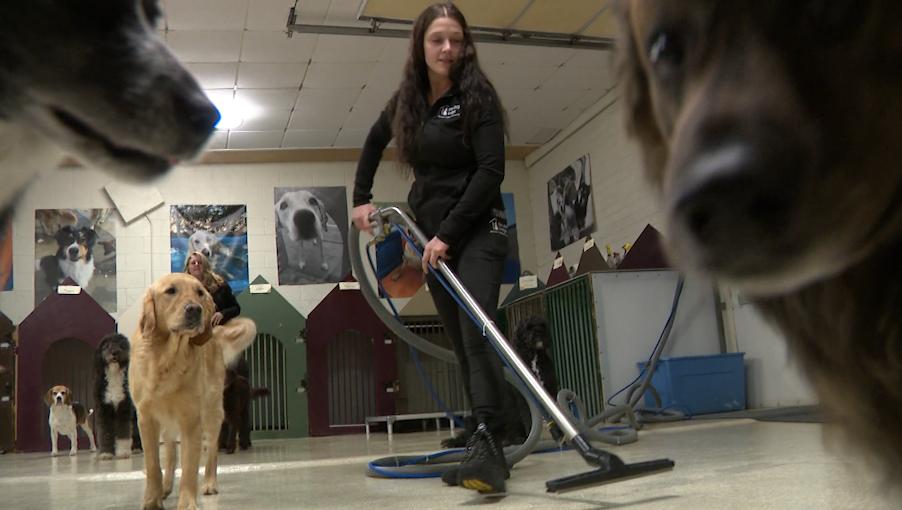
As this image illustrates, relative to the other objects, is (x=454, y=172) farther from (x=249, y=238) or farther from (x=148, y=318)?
(x=249, y=238)

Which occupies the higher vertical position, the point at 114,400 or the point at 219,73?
the point at 219,73

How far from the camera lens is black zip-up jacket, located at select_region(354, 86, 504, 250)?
8.63 ft

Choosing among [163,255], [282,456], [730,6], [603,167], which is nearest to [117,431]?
[282,456]

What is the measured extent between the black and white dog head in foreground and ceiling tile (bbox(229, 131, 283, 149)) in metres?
8.57

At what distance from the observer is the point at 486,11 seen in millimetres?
6695

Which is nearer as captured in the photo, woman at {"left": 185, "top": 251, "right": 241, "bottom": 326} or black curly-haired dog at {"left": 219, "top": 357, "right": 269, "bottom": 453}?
woman at {"left": 185, "top": 251, "right": 241, "bottom": 326}

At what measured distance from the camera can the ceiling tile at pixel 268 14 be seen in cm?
620

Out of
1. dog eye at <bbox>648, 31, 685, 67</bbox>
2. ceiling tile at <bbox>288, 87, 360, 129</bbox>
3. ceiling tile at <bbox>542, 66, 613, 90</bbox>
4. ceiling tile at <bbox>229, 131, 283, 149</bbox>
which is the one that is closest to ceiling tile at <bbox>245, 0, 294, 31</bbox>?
ceiling tile at <bbox>288, 87, 360, 129</bbox>

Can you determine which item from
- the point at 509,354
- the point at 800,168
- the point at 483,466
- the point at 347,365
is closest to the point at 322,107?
the point at 347,365

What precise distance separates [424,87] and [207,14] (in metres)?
3.88

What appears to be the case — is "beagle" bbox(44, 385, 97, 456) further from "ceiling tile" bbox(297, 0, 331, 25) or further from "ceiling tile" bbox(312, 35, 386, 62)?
"ceiling tile" bbox(297, 0, 331, 25)

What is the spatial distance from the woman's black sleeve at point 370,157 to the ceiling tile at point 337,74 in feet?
15.0

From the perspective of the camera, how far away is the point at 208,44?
21.4 feet

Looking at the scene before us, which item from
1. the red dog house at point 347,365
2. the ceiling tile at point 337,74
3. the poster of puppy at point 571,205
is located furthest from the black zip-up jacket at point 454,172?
the poster of puppy at point 571,205
